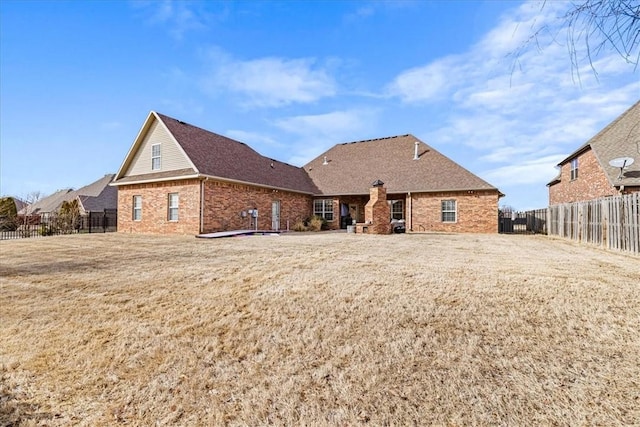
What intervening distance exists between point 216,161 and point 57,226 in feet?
42.6

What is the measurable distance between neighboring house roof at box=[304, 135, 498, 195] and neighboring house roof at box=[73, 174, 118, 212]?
22.7 meters

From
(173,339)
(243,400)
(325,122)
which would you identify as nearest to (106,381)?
(173,339)

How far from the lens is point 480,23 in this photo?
9.93 feet

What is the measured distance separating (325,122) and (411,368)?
19.9 meters

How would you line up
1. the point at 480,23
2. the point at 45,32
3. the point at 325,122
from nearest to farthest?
the point at 480,23 → the point at 45,32 → the point at 325,122

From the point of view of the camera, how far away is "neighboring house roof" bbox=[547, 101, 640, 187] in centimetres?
1430

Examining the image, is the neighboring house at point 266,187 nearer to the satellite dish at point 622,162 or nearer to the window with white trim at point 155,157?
the window with white trim at point 155,157

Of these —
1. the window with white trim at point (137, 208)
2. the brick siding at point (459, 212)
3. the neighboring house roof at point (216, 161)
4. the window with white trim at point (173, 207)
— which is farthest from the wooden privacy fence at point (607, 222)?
the window with white trim at point (137, 208)

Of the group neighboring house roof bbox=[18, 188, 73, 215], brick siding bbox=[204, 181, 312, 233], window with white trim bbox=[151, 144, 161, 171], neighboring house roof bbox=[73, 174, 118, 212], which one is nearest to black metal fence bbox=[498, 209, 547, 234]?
brick siding bbox=[204, 181, 312, 233]

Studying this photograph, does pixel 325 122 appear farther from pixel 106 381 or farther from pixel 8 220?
pixel 8 220

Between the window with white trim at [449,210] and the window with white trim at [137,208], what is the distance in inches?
750

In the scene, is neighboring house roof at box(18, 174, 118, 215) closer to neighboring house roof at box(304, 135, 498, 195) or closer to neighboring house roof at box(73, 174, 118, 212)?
neighboring house roof at box(73, 174, 118, 212)

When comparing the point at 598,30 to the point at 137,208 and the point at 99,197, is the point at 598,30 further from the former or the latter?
the point at 99,197

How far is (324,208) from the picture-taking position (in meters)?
23.6
